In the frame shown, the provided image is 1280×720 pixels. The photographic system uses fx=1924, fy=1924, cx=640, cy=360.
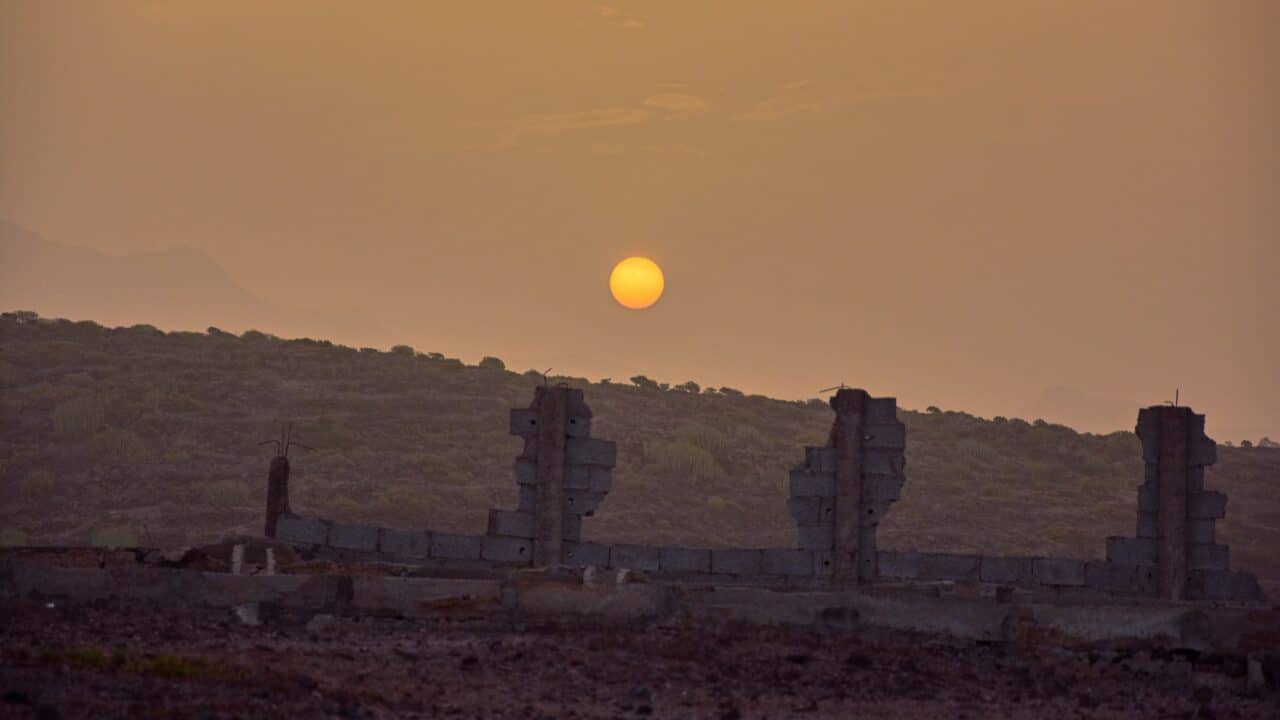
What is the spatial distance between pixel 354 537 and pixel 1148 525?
1114 centimetres

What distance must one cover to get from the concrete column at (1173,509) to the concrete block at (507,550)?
8.83 meters

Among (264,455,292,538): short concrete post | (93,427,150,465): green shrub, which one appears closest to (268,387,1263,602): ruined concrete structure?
(264,455,292,538): short concrete post

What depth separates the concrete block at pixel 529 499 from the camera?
2583cm

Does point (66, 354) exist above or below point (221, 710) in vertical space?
above

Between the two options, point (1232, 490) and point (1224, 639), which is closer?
point (1224, 639)

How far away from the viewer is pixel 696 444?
7200 centimetres

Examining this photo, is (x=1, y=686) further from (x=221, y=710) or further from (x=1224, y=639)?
(x=1224, y=639)

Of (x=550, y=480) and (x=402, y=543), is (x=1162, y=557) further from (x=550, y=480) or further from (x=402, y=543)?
(x=402, y=543)

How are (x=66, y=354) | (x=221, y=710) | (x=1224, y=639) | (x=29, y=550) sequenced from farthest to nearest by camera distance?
(x=66, y=354), (x=29, y=550), (x=1224, y=639), (x=221, y=710)

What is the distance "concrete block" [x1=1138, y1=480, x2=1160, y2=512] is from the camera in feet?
88.8

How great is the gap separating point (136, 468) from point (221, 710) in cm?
4729

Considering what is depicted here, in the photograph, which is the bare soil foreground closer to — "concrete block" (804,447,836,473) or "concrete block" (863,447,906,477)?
"concrete block" (863,447,906,477)

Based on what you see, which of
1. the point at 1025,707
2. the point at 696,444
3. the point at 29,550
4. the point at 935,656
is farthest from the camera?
the point at 696,444

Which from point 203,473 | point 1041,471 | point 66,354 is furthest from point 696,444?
point 66,354
